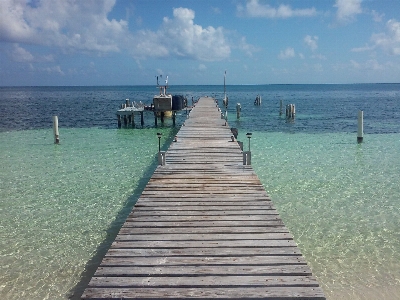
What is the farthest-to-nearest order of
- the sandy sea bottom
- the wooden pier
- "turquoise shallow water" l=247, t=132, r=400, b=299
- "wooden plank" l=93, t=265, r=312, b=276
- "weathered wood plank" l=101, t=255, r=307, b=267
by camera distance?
the sandy sea bottom
"turquoise shallow water" l=247, t=132, r=400, b=299
"weathered wood plank" l=101, t=255, r=307, b=267
"wooden plank" l=93, t=265, r=312, b=276
the wooden pier

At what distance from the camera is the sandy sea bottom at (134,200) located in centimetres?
704

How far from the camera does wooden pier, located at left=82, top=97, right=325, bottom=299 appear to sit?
4.74 metres

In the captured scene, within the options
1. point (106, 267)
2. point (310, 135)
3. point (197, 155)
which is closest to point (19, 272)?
point (106, 267)

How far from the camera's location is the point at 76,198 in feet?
38.3

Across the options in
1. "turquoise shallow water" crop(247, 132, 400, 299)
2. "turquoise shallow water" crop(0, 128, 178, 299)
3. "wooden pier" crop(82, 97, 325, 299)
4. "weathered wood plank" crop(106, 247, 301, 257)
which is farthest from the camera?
"turquoise shallow water" crop(0, 128, 178, 299)

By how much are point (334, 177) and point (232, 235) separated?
28.7ft

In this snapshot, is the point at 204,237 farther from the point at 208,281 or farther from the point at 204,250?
the point at 208,281

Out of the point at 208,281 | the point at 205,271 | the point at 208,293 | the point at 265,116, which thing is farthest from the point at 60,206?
the point at 265,116

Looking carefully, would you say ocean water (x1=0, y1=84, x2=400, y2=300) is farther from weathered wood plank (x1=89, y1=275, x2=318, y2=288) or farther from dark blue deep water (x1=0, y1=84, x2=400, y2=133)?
dark blue deep water (x1=0, y1=84, x2=400, y2=133)

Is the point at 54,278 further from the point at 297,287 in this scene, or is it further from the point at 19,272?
the point at 297,287

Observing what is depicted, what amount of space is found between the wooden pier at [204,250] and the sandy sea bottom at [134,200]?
4.80 ft

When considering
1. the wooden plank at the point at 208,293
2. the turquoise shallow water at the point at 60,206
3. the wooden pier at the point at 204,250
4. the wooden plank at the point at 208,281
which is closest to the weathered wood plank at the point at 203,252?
the wooden pier at the point at 204,250

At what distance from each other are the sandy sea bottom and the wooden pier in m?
1.46

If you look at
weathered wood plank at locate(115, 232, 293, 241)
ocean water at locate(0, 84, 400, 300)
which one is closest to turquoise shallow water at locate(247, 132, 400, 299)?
ocean water at locate(0, 84, 400, 300)
